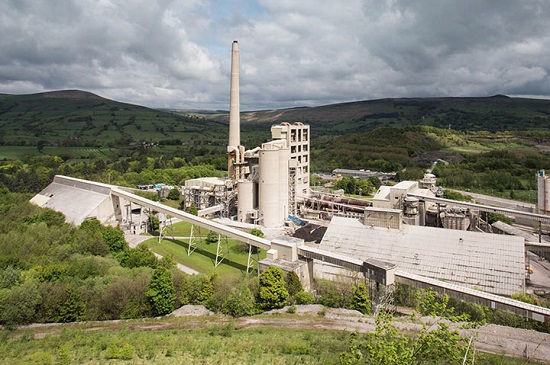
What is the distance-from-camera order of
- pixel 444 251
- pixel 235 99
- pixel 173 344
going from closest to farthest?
pixel 173 344 → pixel 444 251 → pixel 235 99

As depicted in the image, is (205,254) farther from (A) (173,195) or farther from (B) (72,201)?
(A) (173,195)

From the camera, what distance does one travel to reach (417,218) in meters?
49.1

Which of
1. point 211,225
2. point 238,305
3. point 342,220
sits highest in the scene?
point 342,220

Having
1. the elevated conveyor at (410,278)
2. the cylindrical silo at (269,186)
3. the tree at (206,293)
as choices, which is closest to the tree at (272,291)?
the tree at (206,293)

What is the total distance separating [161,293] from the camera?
28078mm

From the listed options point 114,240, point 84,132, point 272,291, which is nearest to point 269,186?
point 114,240

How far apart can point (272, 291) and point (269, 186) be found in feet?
89.6

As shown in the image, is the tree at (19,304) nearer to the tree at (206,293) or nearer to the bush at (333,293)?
the tree at (206,293)

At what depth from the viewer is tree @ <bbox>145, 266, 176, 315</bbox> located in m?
27.9

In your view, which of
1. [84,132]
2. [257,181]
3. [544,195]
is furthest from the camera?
[84,132]

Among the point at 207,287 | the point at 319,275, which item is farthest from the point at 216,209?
the point at 207,287

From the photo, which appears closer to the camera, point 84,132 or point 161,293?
point 161,293

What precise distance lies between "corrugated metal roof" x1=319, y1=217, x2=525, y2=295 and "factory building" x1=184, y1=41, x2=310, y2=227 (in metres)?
14.8

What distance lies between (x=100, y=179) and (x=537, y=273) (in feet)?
259
